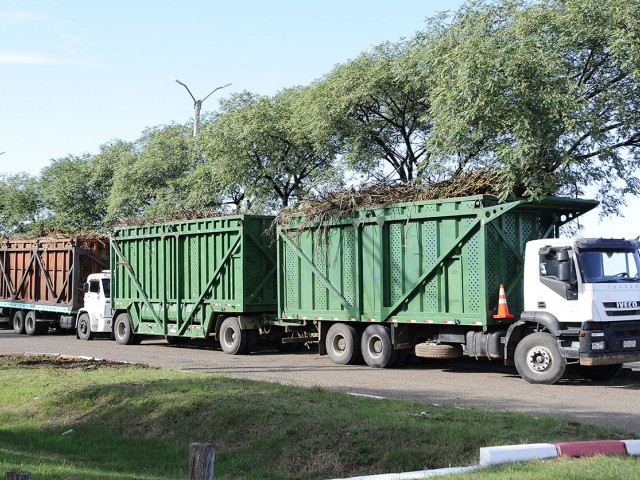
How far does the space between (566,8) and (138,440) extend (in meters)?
15.4

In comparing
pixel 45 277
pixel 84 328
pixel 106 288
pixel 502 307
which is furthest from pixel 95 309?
pixel 502 307

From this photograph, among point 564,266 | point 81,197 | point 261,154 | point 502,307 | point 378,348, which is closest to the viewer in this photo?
point 564,266

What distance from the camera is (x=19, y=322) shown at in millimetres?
30922

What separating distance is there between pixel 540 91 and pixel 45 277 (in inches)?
737

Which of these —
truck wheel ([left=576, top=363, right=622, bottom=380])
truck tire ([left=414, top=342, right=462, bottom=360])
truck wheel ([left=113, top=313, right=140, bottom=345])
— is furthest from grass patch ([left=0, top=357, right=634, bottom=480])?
truck wheel ([left=113, top=313, right=140, bottom=345])

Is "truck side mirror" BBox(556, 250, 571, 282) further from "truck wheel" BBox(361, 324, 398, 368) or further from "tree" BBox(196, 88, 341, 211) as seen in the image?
"tree" BBox(196, 88, 341, 211)

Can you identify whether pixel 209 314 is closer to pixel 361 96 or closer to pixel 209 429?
pixel 361 96

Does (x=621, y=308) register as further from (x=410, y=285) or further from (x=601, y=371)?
(x=410, y=285)

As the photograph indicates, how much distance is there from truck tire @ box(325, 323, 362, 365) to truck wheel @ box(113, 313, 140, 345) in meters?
8.05

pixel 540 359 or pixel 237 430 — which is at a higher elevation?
pixel 540 359

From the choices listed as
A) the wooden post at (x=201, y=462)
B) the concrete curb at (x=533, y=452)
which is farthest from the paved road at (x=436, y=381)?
the wooden post at (x=201, y=462)

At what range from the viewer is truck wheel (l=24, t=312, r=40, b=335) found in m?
29.8

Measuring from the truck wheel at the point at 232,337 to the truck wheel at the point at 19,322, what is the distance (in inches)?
504

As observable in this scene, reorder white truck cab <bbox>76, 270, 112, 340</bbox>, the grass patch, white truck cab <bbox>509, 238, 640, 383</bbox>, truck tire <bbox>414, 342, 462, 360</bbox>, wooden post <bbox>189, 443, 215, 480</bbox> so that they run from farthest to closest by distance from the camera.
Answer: white truck cab <bbox>76, 270, 112, 340</bbox>, truck tire <bbox>414, 342, 462, 360</bbox>, white truck cab <bbox>509, 238, 640, 383</bbox>, the grass patch, wooden post <bbox>189, 443, 215, 480</bbox>
